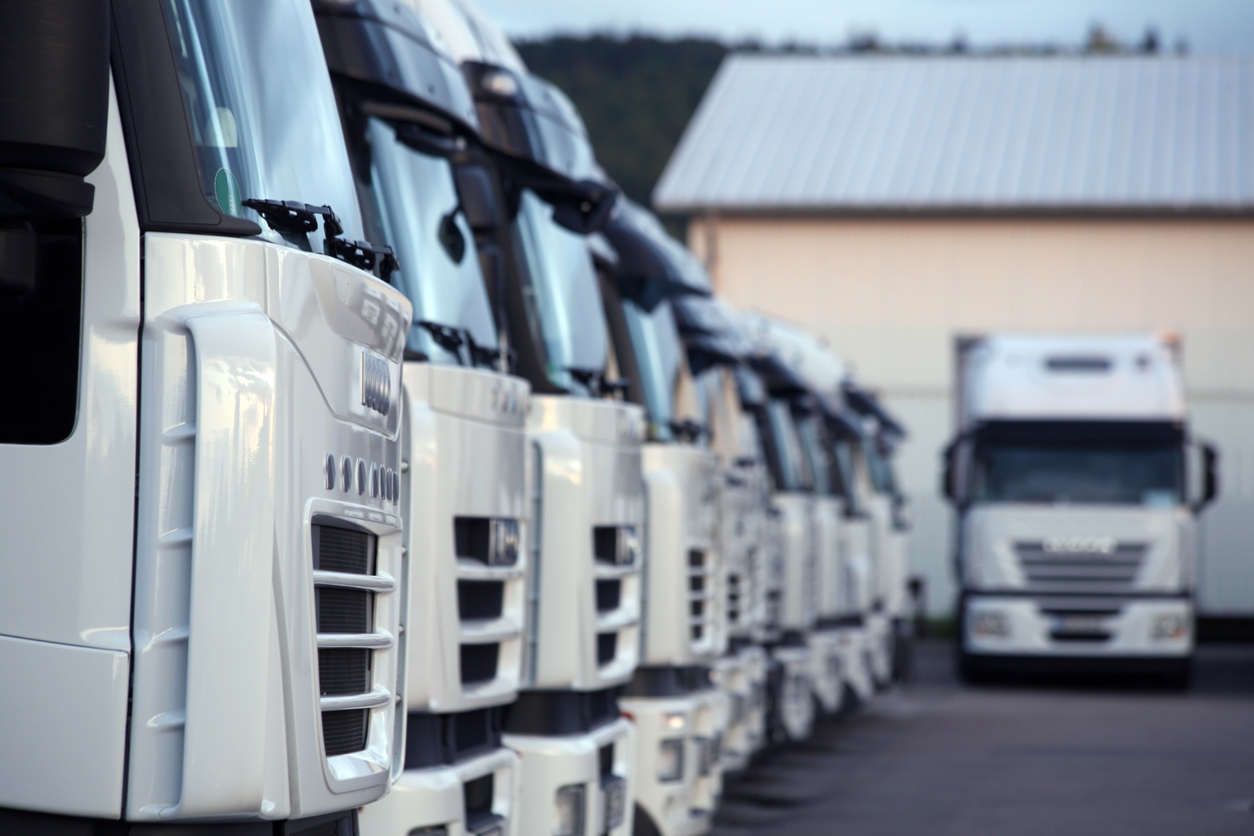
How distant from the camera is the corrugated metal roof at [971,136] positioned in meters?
28.3

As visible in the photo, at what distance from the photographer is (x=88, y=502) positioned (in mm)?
3131

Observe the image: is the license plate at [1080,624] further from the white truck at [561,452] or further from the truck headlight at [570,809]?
the truck headlight at [570,809]

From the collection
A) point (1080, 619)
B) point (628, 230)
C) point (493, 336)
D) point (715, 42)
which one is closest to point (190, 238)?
point (493, 336)

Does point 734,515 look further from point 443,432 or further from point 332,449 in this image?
point 332,449

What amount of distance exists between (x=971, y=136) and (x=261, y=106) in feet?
92.3

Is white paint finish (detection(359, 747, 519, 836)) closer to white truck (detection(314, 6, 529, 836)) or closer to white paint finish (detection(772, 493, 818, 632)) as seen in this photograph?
white truck (detection(314, 6, 529, 836))

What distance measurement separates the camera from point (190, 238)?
323cm

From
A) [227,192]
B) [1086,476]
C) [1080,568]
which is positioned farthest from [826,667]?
[227,192]

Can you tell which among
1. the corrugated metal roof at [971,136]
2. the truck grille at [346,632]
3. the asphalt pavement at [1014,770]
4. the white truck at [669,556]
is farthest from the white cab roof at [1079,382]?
the truck grille at [346,632]

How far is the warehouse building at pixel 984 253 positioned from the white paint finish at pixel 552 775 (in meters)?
22.4

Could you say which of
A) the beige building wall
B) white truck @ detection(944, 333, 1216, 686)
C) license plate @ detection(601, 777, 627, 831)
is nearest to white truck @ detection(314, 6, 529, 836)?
license plate @ detection(601, 777, 627, 831)

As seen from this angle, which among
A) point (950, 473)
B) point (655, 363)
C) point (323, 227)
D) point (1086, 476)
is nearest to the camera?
point (323, 227)

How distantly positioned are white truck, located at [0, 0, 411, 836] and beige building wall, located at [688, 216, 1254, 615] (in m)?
24.7

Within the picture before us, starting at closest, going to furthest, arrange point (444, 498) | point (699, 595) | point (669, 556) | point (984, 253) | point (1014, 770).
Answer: point (444, 498)
point (669, 556)
point (699, 595)
point (1014, 770)
point (984, 253)
